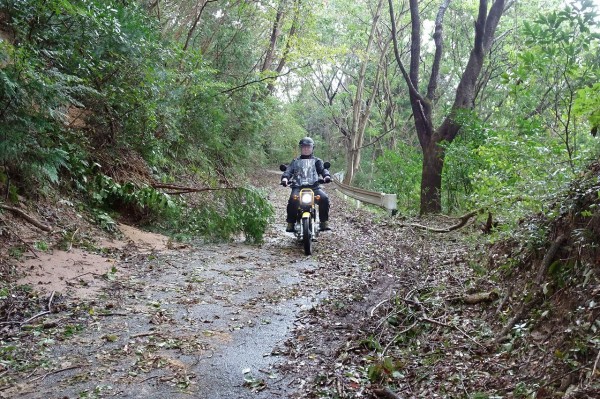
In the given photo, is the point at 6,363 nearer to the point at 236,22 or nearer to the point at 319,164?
the point at 319,164

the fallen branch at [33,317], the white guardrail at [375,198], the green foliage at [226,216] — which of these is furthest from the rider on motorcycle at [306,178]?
→ the white guardrail at [375,198]

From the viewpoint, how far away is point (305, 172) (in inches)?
423

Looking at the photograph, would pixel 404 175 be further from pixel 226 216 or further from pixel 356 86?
pixel 356 86

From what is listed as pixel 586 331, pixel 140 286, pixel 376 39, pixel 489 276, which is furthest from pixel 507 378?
pixel 376 39

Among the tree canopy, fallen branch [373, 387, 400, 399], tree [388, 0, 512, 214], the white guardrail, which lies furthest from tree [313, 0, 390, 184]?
fallen branch [373, 387, 400, 399]

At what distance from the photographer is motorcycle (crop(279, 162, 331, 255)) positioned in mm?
9787

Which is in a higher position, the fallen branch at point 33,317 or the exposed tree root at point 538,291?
the exposed tree root at point 538,291

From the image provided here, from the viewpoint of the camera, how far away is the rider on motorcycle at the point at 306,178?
10.5 m

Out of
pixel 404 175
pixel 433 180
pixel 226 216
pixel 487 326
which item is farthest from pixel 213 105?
pixel 487 326

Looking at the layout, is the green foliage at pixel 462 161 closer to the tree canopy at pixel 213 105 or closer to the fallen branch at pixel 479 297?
the tree canopy at pixel 213 105

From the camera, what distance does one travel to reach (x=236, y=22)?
2306 centimetres

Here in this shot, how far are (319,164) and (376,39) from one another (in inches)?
932

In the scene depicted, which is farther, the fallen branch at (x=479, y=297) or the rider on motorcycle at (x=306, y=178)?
the rider on motorcycle at (x=306, y=178)

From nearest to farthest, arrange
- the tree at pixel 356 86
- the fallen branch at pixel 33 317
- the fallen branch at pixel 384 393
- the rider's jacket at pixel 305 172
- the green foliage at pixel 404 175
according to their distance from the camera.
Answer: the fallen branch at pixel 384 393, the fallen branch at pixel 33 317, the rider's jacket at pixel 305 172, the green foliage at pixel 404 175, the tree at pixel 356 86
